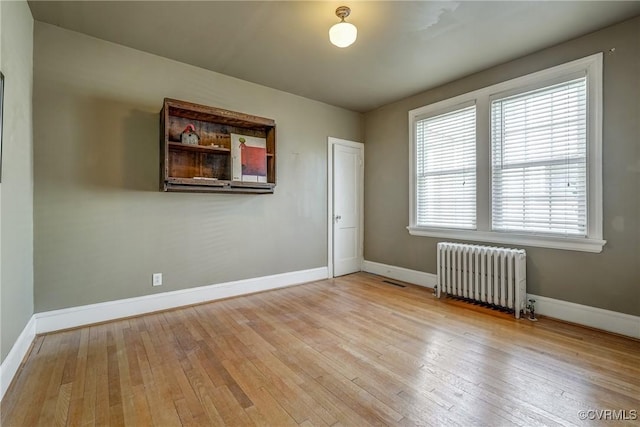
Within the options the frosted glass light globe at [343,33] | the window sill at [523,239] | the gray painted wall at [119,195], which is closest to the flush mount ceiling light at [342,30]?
the frosted glass light globe at [343,33]

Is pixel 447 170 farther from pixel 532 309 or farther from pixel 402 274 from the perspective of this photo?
pixel 532 309

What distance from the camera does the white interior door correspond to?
468 cm

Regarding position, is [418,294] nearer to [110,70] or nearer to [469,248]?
[469,248]

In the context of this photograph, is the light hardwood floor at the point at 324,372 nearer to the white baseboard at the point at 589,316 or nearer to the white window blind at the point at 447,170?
the white baseboard at the point at 589,316

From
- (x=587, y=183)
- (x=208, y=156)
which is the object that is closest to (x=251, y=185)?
(x=208, y=156)

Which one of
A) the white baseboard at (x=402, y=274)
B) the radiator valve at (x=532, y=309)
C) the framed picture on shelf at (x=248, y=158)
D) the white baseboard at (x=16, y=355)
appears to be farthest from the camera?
the white baseboard at (x=402, y=274)

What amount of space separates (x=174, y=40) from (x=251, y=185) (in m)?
1.61

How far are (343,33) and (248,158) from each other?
1.74m

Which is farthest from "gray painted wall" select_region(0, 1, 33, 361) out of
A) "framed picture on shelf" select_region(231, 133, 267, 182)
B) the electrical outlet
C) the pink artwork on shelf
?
the pink artwork on shelf

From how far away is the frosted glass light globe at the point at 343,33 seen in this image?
2295 mm

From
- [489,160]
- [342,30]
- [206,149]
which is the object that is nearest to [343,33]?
[342,30]

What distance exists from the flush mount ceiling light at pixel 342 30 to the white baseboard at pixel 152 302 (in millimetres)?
2903

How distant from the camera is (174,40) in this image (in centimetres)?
283

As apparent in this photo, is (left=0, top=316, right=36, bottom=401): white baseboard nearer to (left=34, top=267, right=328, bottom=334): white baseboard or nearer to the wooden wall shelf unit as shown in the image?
(left=34, top=267, right=328, bottom=334): white baseboard
